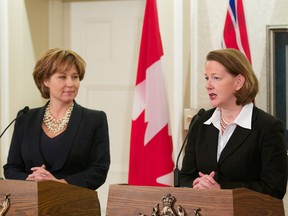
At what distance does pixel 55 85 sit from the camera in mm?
3799

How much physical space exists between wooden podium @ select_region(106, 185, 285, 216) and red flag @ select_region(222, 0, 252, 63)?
80.5 inches

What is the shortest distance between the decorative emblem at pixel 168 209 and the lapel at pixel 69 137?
1.08 meters

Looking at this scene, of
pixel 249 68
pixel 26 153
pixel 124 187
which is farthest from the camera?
pixel 26 153

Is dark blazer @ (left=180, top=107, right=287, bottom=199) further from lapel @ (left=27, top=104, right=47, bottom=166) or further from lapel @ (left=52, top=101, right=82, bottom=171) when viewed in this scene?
lapel @ (left=27, top=104, right=47, bottom=166)

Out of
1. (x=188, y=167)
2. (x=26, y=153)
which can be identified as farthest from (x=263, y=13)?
(x=26, y=153)

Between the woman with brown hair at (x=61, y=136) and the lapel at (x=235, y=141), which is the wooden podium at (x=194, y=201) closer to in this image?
the lapel at (x=235, y=141)

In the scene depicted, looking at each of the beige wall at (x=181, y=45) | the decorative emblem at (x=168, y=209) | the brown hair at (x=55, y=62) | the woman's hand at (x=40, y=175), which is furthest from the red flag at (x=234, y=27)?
the decorative emblem at (x=168, y=209)

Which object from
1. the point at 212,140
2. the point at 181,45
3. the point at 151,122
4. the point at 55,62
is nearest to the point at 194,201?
the point at 212,140

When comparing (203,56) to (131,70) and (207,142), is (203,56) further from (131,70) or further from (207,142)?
(207,142)

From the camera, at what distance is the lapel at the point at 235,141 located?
336cm

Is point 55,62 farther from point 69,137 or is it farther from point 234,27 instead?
point 234,27

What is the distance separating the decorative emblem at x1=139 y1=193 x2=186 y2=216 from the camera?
266cm

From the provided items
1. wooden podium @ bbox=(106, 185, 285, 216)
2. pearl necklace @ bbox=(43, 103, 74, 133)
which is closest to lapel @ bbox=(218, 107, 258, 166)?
wooden podium @ bbox=(106, 185, 285, 216)

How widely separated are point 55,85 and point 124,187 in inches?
47.0
